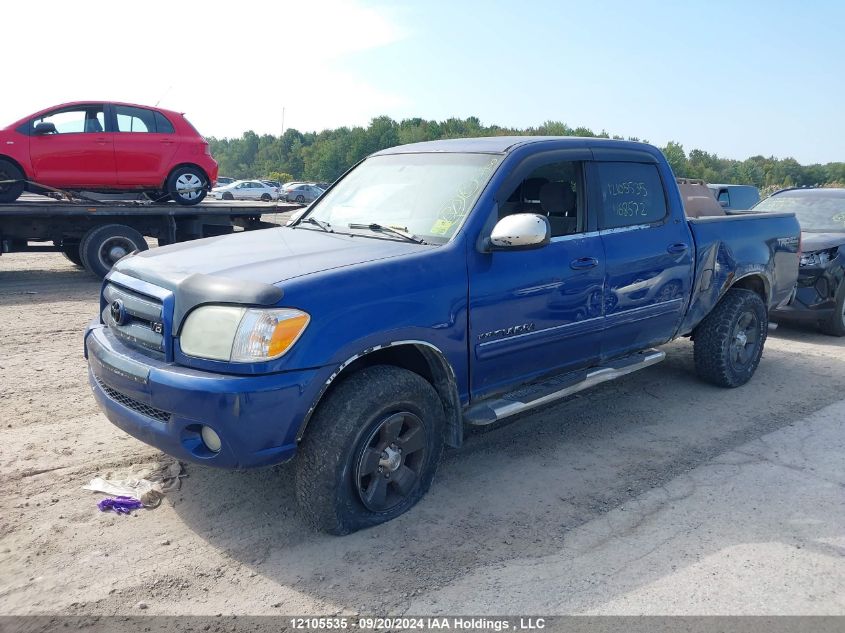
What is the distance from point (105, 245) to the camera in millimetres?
9992

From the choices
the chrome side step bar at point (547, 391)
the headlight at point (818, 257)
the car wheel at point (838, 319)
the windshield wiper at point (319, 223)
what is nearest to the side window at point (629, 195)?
the chrome side step bar at point (547, 391)

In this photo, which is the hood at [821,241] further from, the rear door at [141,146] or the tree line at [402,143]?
the tree line at [402,143]

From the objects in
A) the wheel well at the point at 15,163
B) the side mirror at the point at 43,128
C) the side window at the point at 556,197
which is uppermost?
the side mirror at the point at 43,128

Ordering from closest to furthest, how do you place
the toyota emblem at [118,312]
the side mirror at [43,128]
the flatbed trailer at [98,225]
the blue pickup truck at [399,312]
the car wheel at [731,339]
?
the blue pickup truck at [399,312] → the toyota emblem at [118,312] → the car wheel at [731,339] → the flatbed trailer at [98,225] → the side mirror at [43,128]

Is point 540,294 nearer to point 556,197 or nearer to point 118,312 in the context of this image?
point 556,197

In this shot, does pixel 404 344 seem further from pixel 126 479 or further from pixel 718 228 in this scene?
pixel 718 228

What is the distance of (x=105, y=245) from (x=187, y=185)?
2120 millimetres

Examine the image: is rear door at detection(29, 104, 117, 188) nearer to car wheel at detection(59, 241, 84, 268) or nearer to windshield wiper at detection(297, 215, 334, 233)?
car wheel at detection(59, 241, 84, 268)

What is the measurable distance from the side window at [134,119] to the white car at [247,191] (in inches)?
1001

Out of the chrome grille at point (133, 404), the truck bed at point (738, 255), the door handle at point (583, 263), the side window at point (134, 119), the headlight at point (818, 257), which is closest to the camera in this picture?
the chrome grille at point (133, 404)

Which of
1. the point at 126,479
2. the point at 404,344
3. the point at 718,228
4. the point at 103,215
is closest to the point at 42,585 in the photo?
the point at 126,479

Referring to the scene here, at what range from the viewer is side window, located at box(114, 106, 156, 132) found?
10.7m

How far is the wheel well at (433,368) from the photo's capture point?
3.49m

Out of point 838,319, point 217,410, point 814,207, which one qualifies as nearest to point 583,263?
point 217,410
